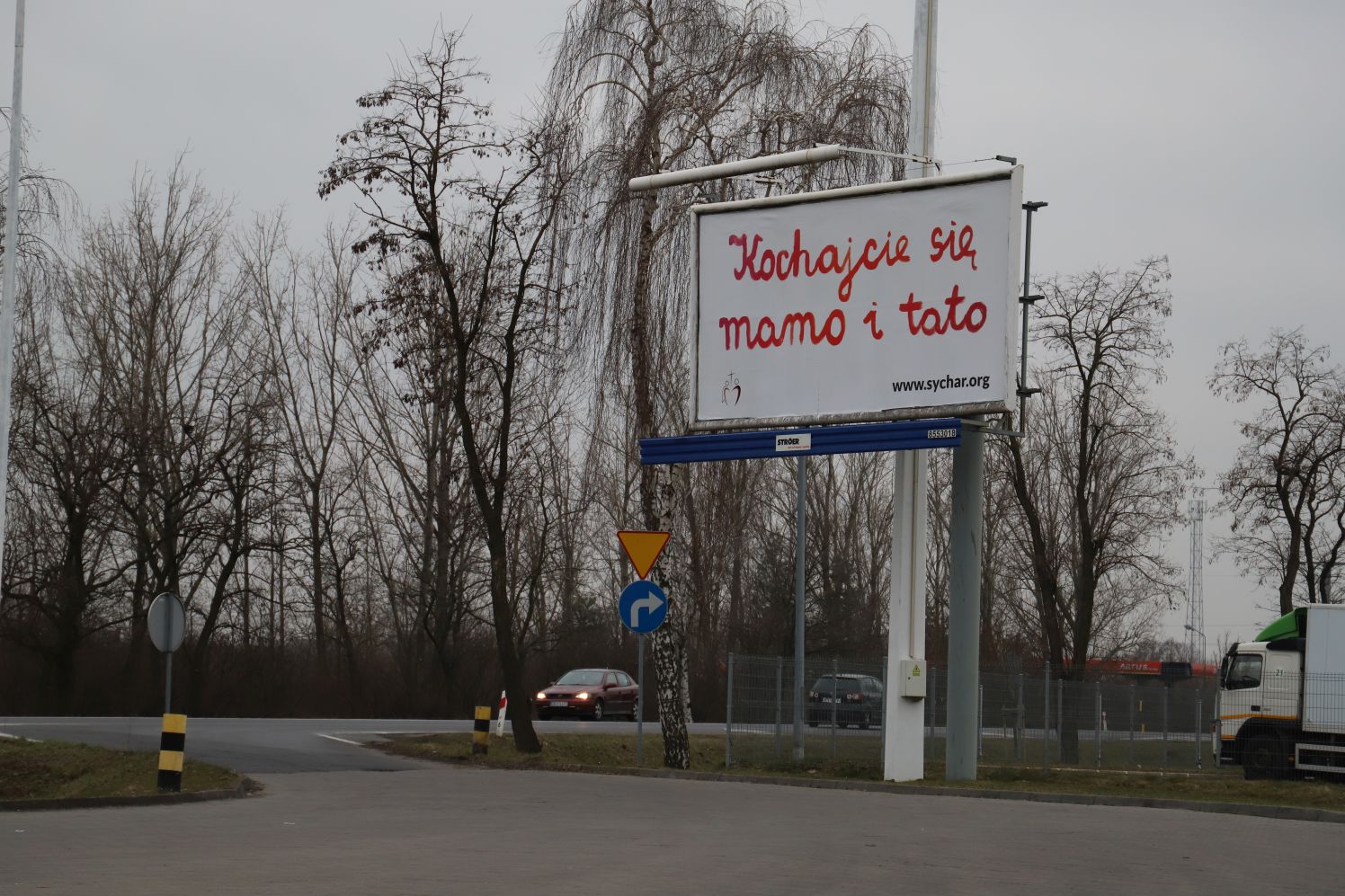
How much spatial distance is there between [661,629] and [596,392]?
3905 mm

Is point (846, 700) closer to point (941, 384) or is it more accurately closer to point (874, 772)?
point (874, 772)

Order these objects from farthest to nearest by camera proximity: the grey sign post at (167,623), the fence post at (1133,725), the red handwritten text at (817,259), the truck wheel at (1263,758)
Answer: the fence post at (1133,725) → the truck wheel at (1263,758) → the red handwritten text at (817,259) → the grey sign post at (167,623)

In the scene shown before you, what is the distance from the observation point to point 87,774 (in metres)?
19.3

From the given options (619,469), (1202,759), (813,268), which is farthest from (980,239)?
(619,469)

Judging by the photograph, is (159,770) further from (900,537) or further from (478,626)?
(478,626)

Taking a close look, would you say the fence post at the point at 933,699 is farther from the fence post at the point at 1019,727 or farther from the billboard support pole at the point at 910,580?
the billboard support pole at the point at 910,580

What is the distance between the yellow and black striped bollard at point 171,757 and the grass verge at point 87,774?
18cm

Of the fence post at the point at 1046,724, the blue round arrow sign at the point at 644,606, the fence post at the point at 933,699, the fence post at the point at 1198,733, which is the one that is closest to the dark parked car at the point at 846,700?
the fence post at the point at 933,699

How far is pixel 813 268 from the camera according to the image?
20.8 meters

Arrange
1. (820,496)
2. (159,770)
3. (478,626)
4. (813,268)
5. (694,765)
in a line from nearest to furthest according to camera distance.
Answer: (159,770) < (813,268) < (694,765) < (478,626) < (820,496)

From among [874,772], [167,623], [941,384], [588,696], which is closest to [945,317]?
[941,384]

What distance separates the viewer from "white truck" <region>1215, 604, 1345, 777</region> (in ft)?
85.6

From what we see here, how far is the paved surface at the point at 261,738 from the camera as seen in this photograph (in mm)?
22891

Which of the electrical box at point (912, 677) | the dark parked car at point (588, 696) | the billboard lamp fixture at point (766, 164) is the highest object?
the billboard lamp fixture at point (766, 164)
